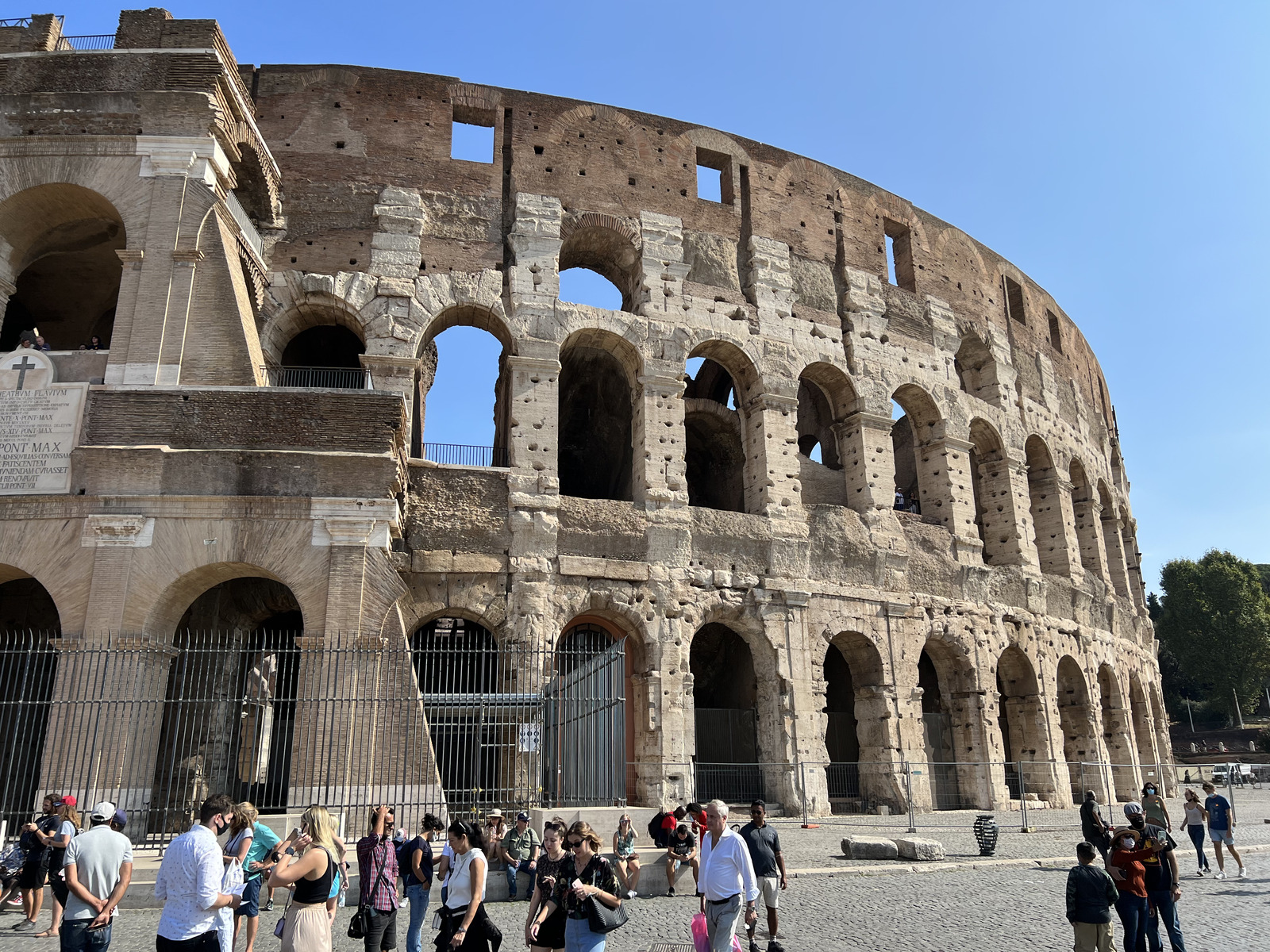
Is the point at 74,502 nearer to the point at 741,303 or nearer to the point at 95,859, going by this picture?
the point at 95,859

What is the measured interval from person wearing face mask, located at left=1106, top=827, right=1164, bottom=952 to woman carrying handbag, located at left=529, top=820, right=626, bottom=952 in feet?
10.6

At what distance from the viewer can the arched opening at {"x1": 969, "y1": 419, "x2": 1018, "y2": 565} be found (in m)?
20.4

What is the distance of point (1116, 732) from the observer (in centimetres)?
2198

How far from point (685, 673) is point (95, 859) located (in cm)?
1069

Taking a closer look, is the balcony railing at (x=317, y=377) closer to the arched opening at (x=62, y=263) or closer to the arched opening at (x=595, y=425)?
the arched opening at (x=62, y=263)

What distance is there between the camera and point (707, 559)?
16.0m

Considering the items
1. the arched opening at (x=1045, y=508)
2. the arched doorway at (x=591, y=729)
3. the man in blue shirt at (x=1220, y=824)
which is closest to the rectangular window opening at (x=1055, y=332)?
the arched opening at (x=1045, y=508)

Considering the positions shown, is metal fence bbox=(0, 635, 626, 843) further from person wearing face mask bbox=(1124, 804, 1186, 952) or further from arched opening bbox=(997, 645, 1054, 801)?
arched opening bbox=(997, 645, 1054, 801)

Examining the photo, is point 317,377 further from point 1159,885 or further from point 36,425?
point 1159,885

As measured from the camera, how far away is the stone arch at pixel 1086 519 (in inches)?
915

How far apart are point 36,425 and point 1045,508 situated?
19.9 metres

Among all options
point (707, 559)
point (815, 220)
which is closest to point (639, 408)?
point (707, 559)

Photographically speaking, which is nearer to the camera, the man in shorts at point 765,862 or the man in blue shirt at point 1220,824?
the man in shorts at point 765,862

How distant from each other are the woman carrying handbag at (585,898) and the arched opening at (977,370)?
18474 mm
